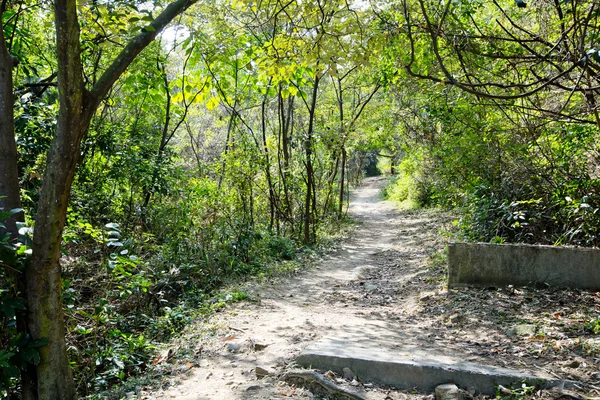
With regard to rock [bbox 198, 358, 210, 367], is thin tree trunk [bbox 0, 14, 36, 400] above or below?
above

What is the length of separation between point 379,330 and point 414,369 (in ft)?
4.80

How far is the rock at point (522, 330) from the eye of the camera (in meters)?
4.48

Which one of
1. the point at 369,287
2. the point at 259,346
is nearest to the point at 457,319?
the point at 259,346

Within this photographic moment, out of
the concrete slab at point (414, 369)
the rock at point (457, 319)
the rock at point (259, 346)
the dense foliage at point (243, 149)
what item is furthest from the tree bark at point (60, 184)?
the rock at point (457, 319)

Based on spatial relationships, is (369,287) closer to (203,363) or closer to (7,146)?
(203,363)

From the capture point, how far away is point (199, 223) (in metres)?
8.56

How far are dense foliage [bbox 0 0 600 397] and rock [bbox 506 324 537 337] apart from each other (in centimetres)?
206

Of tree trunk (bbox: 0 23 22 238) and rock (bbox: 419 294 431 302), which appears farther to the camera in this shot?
rock (bbox: 419 294 431 302)

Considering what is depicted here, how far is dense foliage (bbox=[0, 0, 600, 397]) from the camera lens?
4.36 meters

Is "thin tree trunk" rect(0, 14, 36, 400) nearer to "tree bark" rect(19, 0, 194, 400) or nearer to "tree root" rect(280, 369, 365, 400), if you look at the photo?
"tree bark" rect(19, 0, 194, 400)

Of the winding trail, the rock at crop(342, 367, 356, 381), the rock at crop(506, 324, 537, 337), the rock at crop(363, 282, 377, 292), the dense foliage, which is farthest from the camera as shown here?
the rock at crop(363, 282, 377, 292)

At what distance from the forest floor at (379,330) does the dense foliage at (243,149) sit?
801 mm

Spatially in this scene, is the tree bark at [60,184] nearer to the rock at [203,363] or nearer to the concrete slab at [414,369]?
the rock at [203,363]

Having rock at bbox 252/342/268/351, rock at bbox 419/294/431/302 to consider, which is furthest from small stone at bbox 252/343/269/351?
rock at bbox 419/294/431/302
